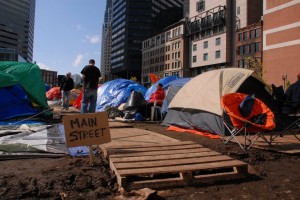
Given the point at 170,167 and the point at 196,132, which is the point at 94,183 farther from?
the point at 196,132

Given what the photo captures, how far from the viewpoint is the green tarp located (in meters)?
11.1

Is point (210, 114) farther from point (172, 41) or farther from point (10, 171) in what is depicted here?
point (172, 41)

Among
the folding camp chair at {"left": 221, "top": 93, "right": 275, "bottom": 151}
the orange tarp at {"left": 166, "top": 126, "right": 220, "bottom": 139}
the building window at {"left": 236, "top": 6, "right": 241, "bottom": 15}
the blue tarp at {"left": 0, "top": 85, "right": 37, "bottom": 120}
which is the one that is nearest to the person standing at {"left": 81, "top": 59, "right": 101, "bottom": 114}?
the blue tarp at {"left": 0, "top": 85, "right": 37, "bottom": 120}

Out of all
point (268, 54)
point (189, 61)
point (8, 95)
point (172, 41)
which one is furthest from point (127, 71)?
point (8, 95)

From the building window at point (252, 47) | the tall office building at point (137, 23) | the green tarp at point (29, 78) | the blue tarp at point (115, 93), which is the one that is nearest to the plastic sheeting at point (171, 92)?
the blue tarp at point (115, 93)

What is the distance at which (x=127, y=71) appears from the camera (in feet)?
426

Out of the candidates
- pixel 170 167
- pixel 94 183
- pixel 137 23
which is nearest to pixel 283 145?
pixel 170 167

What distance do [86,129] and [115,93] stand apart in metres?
11.4

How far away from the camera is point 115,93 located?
53.0 feet

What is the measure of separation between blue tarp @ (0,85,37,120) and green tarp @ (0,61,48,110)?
36 centimetres

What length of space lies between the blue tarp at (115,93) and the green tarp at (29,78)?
175 inches

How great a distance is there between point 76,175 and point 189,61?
8074 centimetres

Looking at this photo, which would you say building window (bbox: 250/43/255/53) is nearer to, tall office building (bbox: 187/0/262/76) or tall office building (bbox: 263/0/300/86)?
tall office building (bbox: 187/0/262/76)

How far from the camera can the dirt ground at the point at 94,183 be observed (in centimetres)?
370
